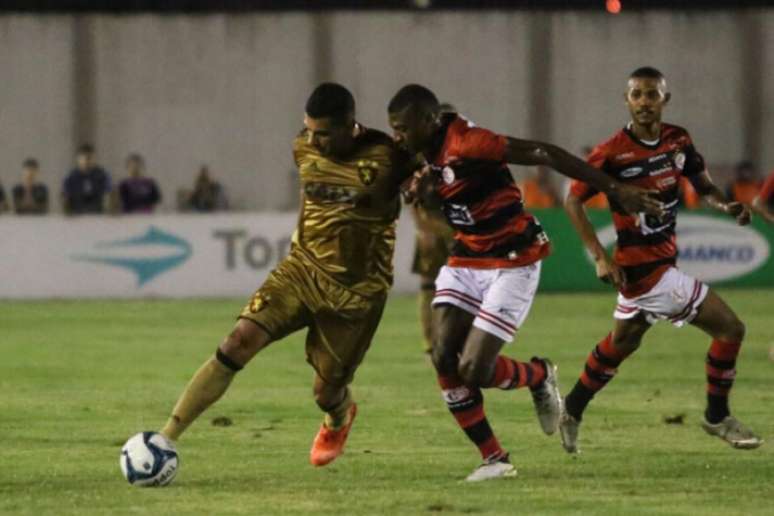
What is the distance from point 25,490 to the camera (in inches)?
389


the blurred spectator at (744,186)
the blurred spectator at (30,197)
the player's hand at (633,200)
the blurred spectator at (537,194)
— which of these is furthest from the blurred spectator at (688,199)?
the player's hand at (633,200)

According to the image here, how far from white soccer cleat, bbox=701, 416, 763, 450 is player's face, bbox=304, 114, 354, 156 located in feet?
9.14

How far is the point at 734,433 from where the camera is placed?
1145cm

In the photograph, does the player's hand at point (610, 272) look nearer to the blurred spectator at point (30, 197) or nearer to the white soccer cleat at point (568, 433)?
the white soccer cleat at point (568, 433)

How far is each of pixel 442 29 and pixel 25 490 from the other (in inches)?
1092

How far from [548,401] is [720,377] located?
120cm

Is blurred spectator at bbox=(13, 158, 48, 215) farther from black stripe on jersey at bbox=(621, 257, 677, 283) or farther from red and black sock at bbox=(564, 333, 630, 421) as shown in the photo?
black stripe on jersey at bbox=(621, 257, 677, 283)

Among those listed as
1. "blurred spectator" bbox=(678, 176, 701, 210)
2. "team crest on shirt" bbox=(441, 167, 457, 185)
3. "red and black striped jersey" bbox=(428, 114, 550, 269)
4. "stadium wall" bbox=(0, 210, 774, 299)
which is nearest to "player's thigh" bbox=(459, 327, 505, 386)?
"red and black striped jersey" bbox=(428, 114, 550, 269)

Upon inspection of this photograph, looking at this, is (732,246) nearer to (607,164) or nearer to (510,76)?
(510,76)

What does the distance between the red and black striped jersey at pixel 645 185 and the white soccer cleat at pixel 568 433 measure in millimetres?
778

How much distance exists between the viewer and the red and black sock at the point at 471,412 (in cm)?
1046

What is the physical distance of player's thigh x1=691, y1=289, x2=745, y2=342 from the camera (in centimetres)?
1144

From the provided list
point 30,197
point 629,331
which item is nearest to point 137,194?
point 30,197

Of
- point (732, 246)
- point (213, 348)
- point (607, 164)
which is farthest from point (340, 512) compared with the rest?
point (732, 246)
